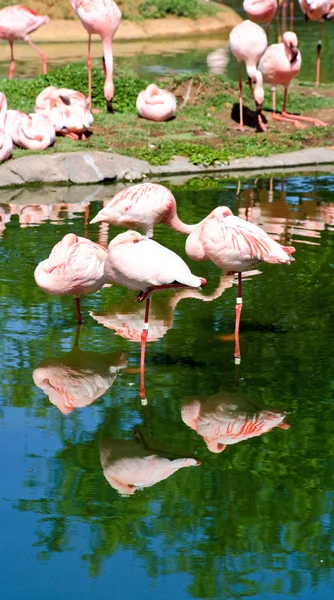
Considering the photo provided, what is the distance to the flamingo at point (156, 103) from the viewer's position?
12000 mm

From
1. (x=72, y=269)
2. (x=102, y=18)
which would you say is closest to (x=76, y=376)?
(x=72, y=269)

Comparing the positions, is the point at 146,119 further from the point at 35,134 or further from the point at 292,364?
the point at 292,364

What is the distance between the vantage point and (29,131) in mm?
10867

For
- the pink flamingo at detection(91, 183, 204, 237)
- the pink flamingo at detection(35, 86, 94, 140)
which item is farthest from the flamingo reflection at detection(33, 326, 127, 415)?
the pink flamingo at detection(35, 86, 94, 140)

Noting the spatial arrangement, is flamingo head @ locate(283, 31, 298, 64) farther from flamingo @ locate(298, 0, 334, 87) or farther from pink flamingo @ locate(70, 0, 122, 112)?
flamingo @ locate(298, 0, 334, 87)

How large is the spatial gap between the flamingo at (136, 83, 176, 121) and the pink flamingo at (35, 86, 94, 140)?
737mm

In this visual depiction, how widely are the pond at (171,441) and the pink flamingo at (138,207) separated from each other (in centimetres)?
49

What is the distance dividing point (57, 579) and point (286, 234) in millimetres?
5087

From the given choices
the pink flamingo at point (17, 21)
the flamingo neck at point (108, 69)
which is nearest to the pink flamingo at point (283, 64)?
the flamingo neck at point (108, 69)

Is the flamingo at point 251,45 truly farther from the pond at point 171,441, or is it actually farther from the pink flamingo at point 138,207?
the pink flamingo at point 138,207

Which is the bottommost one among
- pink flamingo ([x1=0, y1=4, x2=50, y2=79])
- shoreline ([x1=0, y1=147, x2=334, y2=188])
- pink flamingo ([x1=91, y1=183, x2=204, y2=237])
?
shoreline ([x1=0, y1=147, x2=334, y2=188])

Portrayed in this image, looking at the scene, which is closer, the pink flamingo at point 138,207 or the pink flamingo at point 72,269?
the pink flamingo at point 72,269

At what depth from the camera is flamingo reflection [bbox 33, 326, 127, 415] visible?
5.27 meters

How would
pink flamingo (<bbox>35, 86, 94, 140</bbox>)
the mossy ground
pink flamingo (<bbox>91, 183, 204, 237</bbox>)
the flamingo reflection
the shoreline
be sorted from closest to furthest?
the flamingo reflection → pink flamingo (<bbox>91, 183, 204, 237</bbox>) → the shoreline → the mossy ground → pink flamingo (<bbox>35, 86, 94, 140</bbox>)
